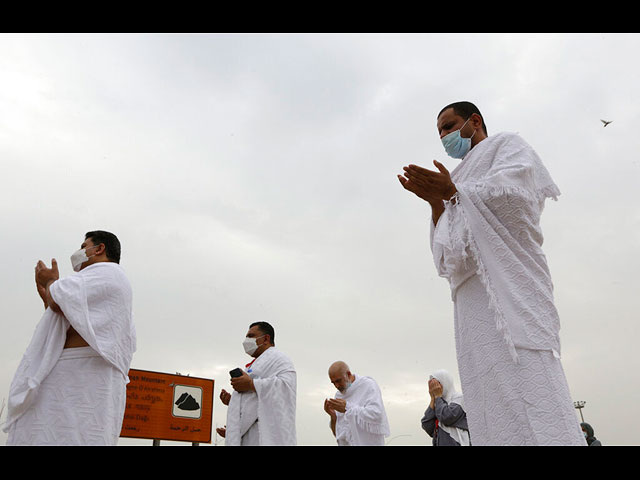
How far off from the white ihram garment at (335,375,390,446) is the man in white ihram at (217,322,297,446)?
1.23 metres

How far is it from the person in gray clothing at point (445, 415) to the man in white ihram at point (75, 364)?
3.90 meters

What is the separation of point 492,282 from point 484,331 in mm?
265

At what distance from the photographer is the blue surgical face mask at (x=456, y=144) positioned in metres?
3.34

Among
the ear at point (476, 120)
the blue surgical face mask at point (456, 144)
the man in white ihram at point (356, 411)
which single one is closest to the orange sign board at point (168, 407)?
the man in white ihram at point (356, 411)

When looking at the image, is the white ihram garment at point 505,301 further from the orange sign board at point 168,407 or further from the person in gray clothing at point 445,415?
the orange sign board at point 168,407

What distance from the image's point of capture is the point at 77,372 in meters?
3.91

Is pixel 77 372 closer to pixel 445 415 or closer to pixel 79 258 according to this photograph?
pixel 79 258

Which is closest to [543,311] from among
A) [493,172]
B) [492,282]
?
[492,282]

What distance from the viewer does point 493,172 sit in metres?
2.93

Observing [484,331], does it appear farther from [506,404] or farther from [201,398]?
[201,398]

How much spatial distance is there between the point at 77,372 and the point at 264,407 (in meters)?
2.80

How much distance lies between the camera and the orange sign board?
22.9 ft

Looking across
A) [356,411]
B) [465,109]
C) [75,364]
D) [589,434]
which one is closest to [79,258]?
[75,364]

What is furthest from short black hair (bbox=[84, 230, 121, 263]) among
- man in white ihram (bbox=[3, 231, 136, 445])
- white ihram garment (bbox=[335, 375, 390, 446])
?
Result: white ihram garment (bbox=[335, 375, 390, 446])
